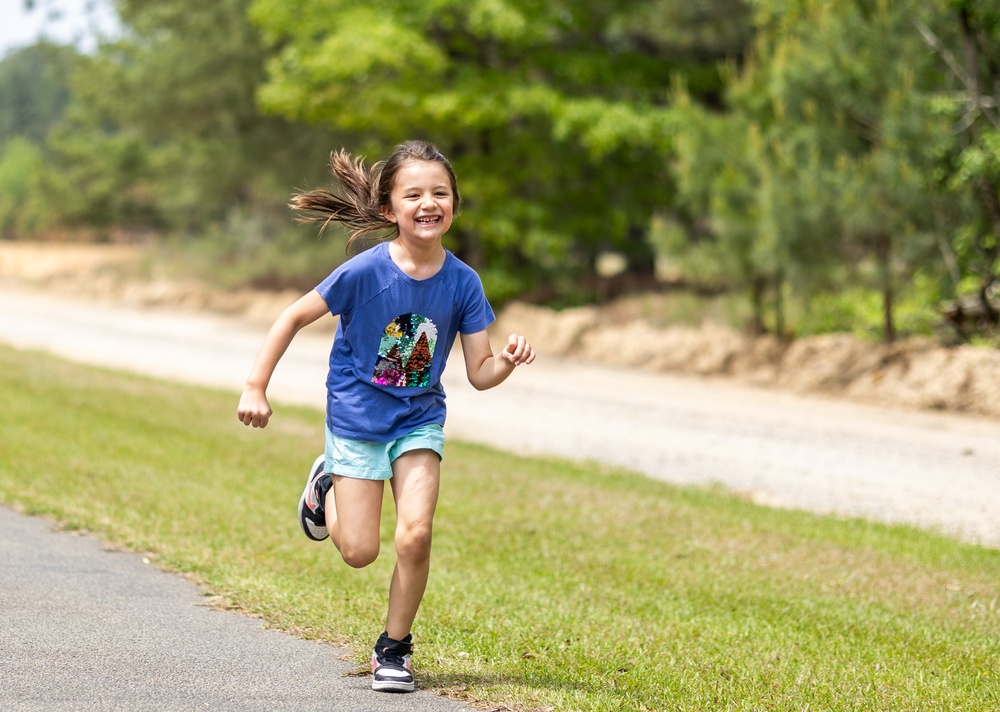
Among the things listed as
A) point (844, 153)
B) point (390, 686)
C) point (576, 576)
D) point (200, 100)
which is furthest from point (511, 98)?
point (390, 686)

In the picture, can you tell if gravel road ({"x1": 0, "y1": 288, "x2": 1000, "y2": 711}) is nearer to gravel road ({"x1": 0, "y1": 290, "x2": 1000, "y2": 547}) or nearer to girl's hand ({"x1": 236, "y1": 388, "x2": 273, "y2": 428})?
gravel road ({"x1": 0, "y1": 290, "x2": 1000, "y2": 547})

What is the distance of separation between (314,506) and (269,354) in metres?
0.67

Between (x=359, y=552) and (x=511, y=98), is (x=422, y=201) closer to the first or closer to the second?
(x=359, y=552)

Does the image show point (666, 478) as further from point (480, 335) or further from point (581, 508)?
point (480, 335)

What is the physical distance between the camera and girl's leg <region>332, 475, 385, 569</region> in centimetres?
437

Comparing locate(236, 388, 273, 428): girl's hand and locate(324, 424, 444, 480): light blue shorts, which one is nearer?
locate(236, 388, 273, 428): girl's hand

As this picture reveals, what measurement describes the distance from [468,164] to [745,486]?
12.0 meters

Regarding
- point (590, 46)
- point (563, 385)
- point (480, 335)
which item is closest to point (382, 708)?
point (480, 335)

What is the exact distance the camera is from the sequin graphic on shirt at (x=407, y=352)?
4.36m

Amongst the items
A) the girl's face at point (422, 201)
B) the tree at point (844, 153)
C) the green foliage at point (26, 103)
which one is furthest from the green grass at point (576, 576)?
the green foliage at point (26, 103)

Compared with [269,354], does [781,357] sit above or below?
above

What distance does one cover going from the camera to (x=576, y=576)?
675cm

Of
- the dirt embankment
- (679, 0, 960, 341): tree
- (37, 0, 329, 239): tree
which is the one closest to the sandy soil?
the dirt embankment

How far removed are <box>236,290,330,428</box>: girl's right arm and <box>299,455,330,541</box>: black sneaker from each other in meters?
0.42
